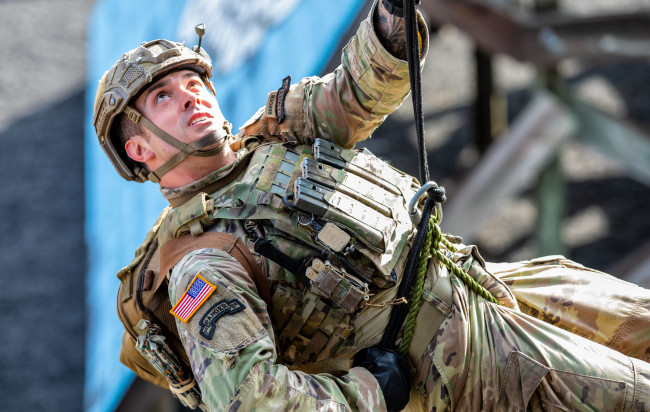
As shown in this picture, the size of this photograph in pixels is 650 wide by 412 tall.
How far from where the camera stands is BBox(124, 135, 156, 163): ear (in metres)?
2.45

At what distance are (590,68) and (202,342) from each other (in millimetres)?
7725

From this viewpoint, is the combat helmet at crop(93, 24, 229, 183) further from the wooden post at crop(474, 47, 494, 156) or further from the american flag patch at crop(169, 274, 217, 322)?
the wooden post at crop(474, 47, 494, 156)

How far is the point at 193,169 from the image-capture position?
8.06 feet

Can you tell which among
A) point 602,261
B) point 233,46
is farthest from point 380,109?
point 602,261

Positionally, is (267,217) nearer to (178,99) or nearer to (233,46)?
(178,99)

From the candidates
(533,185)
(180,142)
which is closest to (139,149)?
(180,142)

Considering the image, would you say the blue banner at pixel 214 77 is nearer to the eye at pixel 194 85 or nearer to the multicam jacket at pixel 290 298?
the multicam jacket at pixel 290 298

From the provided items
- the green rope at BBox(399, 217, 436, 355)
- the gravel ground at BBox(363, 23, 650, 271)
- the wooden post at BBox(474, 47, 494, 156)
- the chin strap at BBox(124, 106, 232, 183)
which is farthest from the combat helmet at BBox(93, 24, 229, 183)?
the wooden post at BBox(474, 47, 494, 156)

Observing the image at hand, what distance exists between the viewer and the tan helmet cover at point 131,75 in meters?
2.38

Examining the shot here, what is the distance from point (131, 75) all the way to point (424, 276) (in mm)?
1334

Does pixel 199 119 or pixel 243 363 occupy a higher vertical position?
pixel 199 119

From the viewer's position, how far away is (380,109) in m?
2.45

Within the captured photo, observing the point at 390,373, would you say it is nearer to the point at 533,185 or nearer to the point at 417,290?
the point at 417,290

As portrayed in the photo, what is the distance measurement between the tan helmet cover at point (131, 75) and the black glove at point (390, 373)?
1.27 metres
